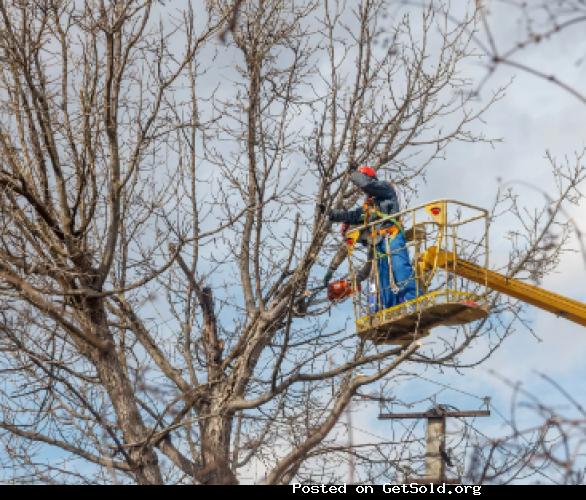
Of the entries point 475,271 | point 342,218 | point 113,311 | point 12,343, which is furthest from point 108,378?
point 475,271

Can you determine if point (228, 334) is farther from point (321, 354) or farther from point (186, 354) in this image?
point (321, 354)

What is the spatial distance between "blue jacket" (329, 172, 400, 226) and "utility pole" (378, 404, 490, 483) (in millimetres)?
1982

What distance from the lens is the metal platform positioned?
27.3ft

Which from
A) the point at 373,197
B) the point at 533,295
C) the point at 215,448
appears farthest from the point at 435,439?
the point at 373,197

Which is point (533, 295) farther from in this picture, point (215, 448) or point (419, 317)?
point (215, 448)

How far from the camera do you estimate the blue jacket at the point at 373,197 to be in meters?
9.19

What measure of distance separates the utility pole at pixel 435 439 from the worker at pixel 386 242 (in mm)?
1193

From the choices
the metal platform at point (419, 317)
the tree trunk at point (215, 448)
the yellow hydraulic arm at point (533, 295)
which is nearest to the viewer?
the metal platform at point (419, 317)

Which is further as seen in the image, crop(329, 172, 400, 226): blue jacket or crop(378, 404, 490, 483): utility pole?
crop(378, 404, 490, 483): utility pole

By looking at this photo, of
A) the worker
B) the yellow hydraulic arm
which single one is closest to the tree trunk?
the worker

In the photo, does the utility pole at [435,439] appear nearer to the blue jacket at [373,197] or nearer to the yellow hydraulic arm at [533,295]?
the yellow hydraulic arm at [533,295]

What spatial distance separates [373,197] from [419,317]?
1.52 metres

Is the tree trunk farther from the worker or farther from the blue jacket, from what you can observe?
the blue jacket

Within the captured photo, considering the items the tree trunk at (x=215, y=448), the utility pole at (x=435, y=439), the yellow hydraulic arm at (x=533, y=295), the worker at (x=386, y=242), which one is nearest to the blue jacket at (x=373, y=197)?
the worker at (x=386, y=242)
